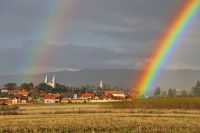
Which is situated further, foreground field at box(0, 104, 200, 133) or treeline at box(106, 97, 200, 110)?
treeline at box(106, 97, 200, 110)

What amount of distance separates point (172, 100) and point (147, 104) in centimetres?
558

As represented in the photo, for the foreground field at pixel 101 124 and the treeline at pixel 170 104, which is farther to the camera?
the treeline at pixel 170 104

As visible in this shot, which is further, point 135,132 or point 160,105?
point 160,105

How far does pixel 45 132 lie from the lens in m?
28.0

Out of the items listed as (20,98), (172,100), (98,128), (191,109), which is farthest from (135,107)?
(20,98)

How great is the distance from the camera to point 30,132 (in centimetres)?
2859

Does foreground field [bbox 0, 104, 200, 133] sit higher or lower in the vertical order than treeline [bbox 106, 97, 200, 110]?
lower

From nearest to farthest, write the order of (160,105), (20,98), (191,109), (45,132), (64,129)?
(45,132) → (64,129) → (191,109) → (160,105) → (20,98)

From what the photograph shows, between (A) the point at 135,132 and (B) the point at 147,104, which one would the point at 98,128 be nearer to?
(A) the point at 135,132

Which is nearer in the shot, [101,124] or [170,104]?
[101,124]

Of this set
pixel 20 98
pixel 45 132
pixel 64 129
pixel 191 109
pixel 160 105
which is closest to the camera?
pixel 45 132

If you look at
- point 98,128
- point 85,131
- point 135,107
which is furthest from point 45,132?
point 135,107

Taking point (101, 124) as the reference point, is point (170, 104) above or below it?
above

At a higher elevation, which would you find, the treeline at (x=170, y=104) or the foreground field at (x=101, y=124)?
the treeline at (x=170, y=104)
